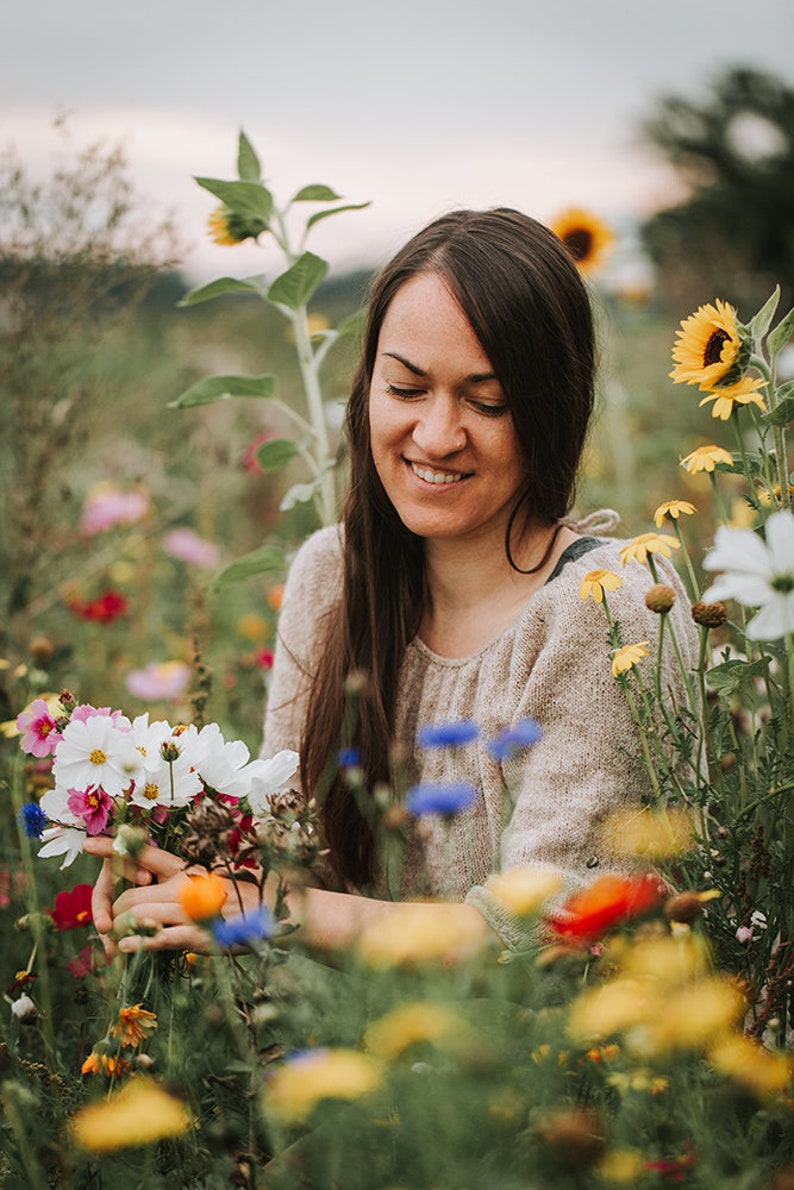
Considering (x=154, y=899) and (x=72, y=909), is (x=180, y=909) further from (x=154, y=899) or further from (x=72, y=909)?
(x=72, y=909)

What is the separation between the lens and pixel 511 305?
4.94 feet

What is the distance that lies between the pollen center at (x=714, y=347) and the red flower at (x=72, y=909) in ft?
3.58

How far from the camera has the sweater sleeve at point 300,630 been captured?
6.22 ft

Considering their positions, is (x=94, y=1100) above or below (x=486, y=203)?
below

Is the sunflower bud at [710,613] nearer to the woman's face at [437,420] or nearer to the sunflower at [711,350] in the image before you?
the sunflower at [711,350]

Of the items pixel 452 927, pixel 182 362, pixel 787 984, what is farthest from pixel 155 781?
pixel 182 362

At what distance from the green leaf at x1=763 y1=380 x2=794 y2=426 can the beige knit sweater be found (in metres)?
0.33

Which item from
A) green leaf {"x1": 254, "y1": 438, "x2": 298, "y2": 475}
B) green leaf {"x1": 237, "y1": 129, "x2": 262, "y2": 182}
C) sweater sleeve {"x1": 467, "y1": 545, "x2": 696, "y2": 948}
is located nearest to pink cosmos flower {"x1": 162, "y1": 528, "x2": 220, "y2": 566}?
green leaf {"x1": 254, "y1": 438, "x2": 298, "y2": 475}

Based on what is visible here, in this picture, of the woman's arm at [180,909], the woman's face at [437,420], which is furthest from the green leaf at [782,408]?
the woman's arm at [180,909]

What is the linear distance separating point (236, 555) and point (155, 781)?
2.79 m

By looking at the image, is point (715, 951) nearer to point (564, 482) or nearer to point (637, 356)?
point (564, 482)

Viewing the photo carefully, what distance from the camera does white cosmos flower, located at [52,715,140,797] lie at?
3.87 ft

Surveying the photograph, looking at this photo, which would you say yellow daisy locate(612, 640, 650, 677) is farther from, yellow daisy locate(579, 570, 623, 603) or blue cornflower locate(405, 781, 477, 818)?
blue cornflower locate(405, 781, 477, 818)

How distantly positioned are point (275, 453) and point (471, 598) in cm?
48
